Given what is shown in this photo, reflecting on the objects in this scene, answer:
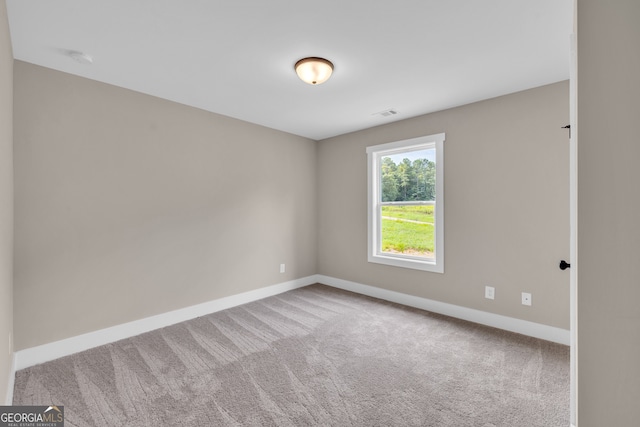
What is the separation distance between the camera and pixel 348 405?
184 cm

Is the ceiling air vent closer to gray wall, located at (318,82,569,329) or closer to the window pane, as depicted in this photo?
A: gray wall, located at (318,82,569,329)

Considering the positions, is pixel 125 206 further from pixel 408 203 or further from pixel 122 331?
pixel 408 203

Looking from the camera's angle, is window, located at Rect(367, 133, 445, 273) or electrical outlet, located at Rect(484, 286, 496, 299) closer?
electrical outlet, located at Rect(484, 286, 496, 299)

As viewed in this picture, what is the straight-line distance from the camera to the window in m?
3.48

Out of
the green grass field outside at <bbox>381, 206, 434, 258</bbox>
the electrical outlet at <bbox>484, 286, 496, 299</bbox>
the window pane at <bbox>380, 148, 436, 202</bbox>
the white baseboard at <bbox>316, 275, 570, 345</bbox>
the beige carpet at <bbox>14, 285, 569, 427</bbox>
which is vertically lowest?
the beige carpet at <bbox>14, 285, 569, 427</bbox>

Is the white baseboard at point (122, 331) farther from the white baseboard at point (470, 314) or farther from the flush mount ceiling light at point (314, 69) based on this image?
the flush mount ceiling light at point (314, 69)

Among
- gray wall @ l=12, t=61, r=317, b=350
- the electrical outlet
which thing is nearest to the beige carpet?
the electrical outlet

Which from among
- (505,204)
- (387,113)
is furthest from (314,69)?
(505,204)

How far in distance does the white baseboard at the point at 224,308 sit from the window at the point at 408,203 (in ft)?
1.52

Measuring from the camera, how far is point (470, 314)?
3.21 m

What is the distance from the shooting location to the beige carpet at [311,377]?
1.75m

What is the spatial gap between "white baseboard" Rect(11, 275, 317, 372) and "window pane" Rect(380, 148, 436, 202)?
7.48 ft

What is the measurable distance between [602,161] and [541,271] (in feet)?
7.40

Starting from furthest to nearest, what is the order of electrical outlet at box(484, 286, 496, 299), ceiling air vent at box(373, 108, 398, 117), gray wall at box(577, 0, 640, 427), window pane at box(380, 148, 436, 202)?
1. window pane at box(380, 148, 436, 202)
2. ceiling air vent at box(373, 108, 398, 117)
3. electrical outlet at box(484, 286, 496, 299)
4. gray wall at box(577, 0, 640, 427)
